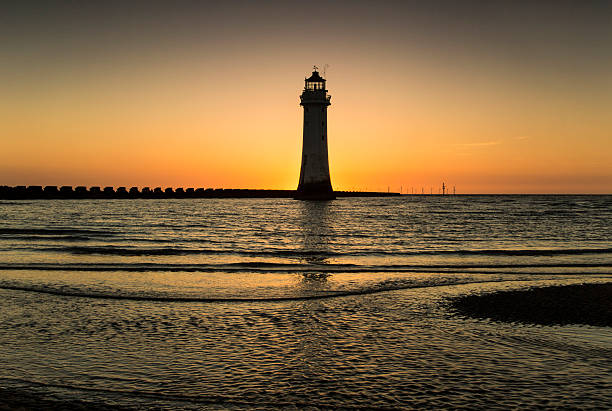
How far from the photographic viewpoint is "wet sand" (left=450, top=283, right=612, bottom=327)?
34.6ft

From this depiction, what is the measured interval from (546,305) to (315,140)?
75722mm

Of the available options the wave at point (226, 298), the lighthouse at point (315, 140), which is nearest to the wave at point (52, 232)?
the wave at point (226, 298)

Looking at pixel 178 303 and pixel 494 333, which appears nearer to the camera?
pixel 494 333

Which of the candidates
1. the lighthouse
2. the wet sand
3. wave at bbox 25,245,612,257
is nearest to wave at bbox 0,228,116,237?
wave at bbox 25,245,612,257

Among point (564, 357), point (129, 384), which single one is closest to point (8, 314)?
point (129, 384)

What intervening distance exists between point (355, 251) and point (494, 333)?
17473 mm

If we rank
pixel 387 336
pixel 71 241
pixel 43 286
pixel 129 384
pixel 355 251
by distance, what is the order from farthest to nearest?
pixel 71 241 → pixel 355 251 → pixel 43 286 → pixel 387 336 → pixel 129 384

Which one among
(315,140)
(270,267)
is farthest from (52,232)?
(315,140)

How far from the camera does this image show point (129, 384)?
6.51m

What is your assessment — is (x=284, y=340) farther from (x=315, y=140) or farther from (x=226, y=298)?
(x=315, y=140)

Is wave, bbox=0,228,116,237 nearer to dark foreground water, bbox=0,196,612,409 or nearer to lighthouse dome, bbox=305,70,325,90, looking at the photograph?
dark foreground water, bbox=0,196,612,409

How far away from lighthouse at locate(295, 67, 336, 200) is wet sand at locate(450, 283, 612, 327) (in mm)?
73347

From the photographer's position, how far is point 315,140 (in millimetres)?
86438

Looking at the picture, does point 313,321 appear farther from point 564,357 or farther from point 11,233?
point 11,233
